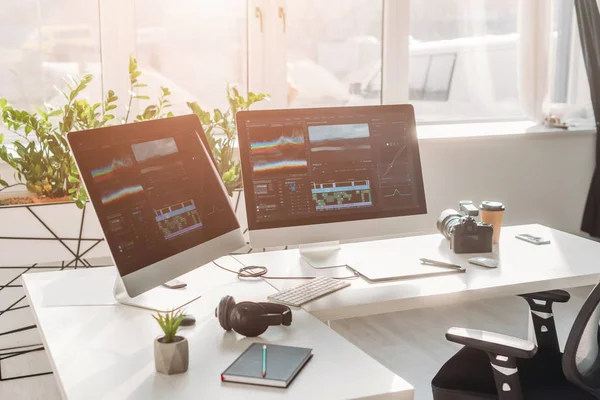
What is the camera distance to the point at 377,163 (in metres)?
2.37

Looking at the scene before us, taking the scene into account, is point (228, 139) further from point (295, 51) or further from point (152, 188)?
point (295, 51)

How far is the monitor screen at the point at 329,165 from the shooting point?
2.24 meters

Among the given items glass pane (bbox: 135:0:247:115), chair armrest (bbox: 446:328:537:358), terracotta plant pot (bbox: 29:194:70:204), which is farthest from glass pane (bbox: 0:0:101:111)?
chair armrest (bbox: 446:328:537:358)

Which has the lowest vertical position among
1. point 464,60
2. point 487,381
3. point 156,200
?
point 487,381

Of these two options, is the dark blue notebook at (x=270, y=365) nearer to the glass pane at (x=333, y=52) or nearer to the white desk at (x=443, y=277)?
the white desk at (x=443, y=277)

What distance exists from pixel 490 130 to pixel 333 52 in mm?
1045

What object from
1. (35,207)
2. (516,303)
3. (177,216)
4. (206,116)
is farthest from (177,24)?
(516,303)

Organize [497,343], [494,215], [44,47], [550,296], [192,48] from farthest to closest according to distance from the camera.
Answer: [192,48]
[44,47]
[494,215]
[550,296]
[497,343]

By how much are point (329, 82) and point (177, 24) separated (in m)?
0.92

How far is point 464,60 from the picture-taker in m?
4.45

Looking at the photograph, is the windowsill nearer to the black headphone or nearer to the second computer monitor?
the second computer monitor

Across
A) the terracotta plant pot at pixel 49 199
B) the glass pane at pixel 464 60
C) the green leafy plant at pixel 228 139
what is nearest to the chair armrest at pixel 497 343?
the green leafy plant at pixel 228 139

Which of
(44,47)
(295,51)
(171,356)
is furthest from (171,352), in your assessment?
(295,51)

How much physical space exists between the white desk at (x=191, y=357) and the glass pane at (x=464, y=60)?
2.70 metres
